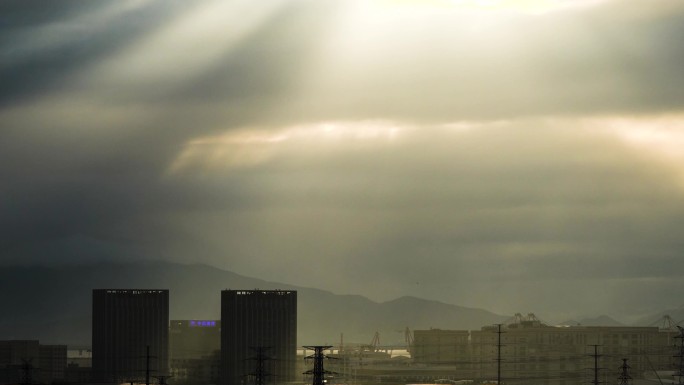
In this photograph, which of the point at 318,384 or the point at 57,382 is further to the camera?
the point at 57,382

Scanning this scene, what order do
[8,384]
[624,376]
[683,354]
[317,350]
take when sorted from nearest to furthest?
[317,350]
[624,376]
[683,354]
[8,384]

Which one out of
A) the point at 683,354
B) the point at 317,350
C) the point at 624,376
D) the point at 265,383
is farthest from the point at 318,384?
the point at 265,383

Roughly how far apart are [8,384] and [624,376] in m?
104

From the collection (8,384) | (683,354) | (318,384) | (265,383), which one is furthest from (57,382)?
(318,384)

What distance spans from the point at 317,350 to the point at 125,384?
120m

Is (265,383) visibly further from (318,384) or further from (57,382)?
(318,384)

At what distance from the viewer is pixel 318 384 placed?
84.1 meters

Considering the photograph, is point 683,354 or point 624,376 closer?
point 624,376

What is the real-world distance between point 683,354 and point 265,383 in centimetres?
7755

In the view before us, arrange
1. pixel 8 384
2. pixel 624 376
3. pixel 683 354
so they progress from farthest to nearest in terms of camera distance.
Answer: pixel 8 384 → pixel 683 354 → pixel 624 376

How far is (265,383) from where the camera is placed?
198m

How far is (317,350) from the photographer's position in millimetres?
83812

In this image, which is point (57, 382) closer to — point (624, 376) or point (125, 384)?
point (125, 384)

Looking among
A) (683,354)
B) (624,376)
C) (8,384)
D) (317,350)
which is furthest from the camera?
(8,384)
